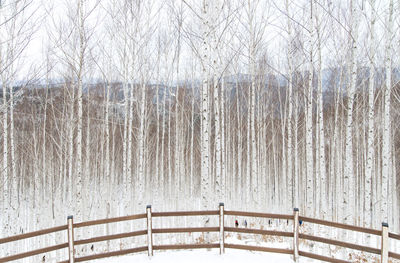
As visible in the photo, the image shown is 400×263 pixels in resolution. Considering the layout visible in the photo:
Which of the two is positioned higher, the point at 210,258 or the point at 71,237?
the point at 71,237

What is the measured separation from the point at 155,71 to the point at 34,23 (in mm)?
8223

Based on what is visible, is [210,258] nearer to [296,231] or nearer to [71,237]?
[296,231]

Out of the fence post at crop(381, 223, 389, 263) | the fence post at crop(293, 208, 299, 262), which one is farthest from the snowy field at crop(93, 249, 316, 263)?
the fence post at crop(381, 223, 389, 263)

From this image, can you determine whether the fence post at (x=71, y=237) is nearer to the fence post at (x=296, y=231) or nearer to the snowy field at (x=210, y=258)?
the snowy field at (x=210, y=258)

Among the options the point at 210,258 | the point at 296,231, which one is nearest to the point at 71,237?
the point at 210,258

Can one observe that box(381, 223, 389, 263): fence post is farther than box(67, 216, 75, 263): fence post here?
No

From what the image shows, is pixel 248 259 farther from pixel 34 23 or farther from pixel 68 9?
pixel 68 9

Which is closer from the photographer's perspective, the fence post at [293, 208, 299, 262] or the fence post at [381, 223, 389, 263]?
the fence post at [381, 223, 389, 263]

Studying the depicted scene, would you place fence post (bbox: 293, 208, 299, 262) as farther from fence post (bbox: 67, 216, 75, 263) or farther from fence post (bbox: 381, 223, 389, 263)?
fence post (bbox: 67, 216, 75, 263)

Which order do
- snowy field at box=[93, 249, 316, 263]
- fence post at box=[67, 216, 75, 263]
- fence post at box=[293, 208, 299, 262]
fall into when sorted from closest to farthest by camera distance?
fence post at box=[67, 216, 75, 263] → fence post at box=[293, 208, 299, 262] → snowy field at box=[93, 249, 316, 263]

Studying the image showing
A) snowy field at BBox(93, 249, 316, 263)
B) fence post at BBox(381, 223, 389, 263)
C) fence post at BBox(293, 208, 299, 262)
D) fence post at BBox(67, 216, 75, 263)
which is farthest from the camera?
snowy field at BBox(93, 249, 316, 263)

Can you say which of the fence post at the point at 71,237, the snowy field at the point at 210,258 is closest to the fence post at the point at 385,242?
the snowy field at the point at 210,258

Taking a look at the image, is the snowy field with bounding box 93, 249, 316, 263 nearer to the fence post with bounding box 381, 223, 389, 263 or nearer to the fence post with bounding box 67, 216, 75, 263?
the fence post with bounding box 67, 216, 75, 263

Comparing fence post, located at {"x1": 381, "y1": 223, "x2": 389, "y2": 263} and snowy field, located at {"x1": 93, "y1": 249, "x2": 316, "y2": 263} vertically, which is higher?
fence post, located at {"x1": 381, "y1": 223, "x2": 389, "y2": 263}
